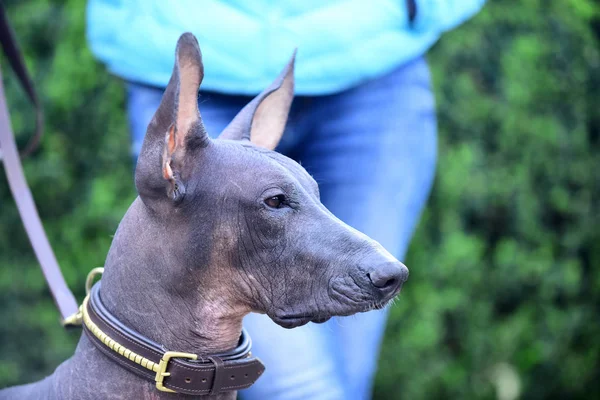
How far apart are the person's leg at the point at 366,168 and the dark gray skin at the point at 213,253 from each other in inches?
29.3

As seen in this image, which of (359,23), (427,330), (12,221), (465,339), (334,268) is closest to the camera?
(334,268)

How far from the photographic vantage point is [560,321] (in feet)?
17.9

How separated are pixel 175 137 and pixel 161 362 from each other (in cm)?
44

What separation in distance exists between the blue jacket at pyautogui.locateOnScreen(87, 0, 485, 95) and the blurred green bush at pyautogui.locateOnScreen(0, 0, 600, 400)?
2080mm

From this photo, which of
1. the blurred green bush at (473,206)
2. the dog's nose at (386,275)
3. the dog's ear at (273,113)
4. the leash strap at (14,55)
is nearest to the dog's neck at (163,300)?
the dog's nose at (386,275)

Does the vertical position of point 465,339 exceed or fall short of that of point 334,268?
it falls short

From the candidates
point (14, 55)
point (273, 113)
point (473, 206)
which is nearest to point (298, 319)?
point (273, 113)

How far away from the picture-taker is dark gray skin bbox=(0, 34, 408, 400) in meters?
1.69

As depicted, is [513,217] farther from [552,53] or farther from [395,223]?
[395,223]

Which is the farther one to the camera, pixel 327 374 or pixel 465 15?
pixel 465 15

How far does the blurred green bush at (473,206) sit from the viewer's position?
459 centimetres

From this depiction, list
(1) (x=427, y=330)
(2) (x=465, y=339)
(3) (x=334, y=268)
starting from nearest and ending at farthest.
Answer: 1. (3) (x=334, y=268)
2. (1) (x=427, y=330)
3. (2) (x=465, y=339)

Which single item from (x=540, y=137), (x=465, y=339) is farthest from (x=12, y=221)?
(x=540, y=137)

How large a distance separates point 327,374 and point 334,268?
0.72 meters
